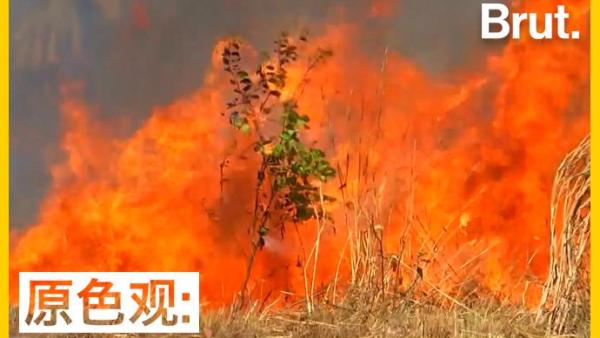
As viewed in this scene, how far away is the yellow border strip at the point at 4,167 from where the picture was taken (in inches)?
200

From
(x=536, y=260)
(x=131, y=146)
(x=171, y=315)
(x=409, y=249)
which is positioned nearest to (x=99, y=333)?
(x=171, y=315)

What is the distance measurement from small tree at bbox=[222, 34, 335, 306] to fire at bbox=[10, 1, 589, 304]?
0.11 ft

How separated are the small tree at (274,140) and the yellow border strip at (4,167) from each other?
70cm

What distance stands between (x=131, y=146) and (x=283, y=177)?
1.63 feet

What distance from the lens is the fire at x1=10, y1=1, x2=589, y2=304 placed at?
16.7 ft

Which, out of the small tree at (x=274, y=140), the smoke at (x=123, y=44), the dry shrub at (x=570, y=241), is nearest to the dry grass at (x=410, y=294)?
the dry shrub at (x=570, y=241)

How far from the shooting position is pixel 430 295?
5.15m

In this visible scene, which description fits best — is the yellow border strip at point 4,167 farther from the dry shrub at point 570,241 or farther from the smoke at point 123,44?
the dry shrub at point 570,241

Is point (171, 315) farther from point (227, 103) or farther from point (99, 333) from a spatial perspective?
point (227, 103)
